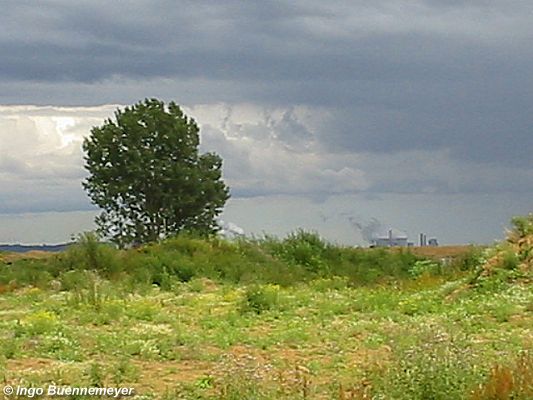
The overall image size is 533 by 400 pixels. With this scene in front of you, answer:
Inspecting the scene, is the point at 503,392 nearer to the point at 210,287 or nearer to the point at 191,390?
the point at 191,390

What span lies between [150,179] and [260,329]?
3009 cm

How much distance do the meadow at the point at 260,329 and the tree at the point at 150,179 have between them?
56.9 feet

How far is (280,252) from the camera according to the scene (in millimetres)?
29000

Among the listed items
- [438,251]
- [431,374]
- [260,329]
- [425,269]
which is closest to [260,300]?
[260,329]

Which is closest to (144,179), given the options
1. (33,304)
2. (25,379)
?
(33,304)

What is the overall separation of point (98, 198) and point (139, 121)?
402 cm

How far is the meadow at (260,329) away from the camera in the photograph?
8.75 m

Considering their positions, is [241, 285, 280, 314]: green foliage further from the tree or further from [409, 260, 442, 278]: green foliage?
the tree

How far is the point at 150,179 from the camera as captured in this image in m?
43.5
